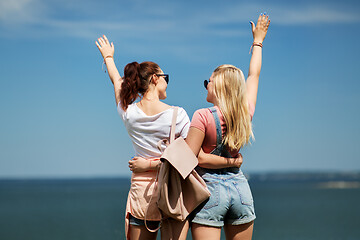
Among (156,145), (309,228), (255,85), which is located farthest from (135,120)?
(309,228)

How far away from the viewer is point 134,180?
390 cm

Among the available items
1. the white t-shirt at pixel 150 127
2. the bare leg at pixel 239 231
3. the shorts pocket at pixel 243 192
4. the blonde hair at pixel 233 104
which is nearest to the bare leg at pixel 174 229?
the bare leg at pixel 239 231

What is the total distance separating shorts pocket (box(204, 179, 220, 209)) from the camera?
355 centimetres

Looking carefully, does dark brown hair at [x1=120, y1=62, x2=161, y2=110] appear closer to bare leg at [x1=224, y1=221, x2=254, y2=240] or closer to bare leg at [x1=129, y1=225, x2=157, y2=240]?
bare leg at [x1=129, y1=225, x2=157, y2=240]

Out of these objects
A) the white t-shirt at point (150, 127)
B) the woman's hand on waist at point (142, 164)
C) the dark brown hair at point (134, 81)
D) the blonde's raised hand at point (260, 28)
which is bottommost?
the woman's hand on waist at point (142, 164)

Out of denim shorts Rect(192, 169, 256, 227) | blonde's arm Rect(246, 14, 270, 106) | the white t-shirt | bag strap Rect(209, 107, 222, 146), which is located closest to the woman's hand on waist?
the white t-shirt

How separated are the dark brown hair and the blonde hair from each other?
57cm

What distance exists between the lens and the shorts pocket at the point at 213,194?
355 centimetres

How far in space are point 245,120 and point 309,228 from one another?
105ft

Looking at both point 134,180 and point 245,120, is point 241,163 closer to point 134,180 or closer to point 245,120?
point 245,120

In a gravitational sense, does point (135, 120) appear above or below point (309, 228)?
above

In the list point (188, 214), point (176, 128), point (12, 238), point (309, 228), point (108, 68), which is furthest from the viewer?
point (309, 228)

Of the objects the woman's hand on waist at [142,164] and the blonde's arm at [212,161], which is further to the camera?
the woman's hand on waist at [142,164]

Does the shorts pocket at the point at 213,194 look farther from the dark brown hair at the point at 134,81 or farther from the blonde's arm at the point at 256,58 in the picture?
the dark brown hair at the point at 134,81
